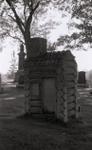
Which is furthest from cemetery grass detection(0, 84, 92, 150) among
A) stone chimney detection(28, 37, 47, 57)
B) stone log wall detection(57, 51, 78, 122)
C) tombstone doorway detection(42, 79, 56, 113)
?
stone chimney detection(28, 37, 47, 57)

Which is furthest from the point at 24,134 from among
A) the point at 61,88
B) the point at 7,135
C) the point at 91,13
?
the point at 91,13

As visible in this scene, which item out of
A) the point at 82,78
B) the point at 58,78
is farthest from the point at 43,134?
the point at 82,78

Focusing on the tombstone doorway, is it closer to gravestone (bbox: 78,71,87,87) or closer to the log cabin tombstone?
the log cabin tombstone

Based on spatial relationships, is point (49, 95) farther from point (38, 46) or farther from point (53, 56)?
point (38, 46)

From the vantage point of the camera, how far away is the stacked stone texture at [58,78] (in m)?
10.2

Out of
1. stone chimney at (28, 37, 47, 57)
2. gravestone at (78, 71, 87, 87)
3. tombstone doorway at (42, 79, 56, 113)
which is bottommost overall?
tombstone doorway at (42, 79, 56, 113)

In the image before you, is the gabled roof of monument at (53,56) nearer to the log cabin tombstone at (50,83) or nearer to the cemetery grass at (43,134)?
the log cabin tombstone at (50,83)

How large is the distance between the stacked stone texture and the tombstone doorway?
0.16m

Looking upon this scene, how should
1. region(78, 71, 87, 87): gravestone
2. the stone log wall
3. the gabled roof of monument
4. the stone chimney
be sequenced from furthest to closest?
region(78, 71, 87, 87): gravestone < the stone chimney < the gabled roof of monument < the stone log wall

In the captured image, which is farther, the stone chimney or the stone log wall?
the stone chimney

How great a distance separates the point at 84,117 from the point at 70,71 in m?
2.31

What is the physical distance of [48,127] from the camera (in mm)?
9375

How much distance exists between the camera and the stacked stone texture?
33.3 feet

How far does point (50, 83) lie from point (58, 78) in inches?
16.8
